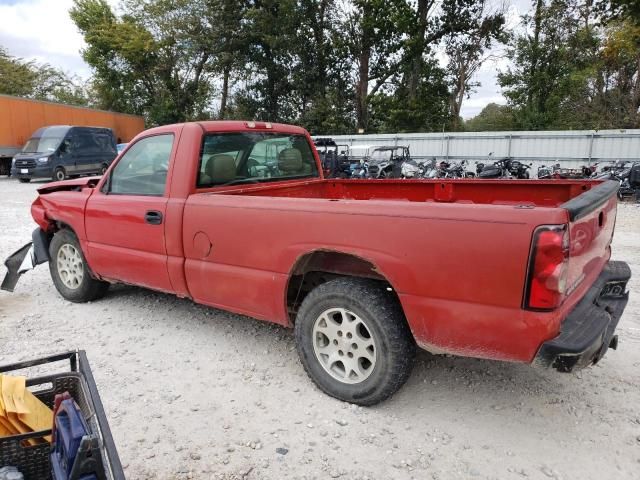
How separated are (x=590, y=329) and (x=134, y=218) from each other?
10.9 feet

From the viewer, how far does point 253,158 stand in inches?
167

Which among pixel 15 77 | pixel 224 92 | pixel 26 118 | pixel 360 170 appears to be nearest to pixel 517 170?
pixel 360 170

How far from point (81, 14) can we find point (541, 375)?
4283cm

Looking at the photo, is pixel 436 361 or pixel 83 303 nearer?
pixel 436 361

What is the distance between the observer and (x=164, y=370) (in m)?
3.54

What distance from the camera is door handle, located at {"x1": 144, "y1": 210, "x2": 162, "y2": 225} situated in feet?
12.3

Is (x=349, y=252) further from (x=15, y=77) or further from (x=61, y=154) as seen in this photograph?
(x=15, y=77)

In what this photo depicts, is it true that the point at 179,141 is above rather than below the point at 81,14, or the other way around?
below

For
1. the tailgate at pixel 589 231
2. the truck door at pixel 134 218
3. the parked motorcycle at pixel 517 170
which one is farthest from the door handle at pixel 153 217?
the parked motorcycle at pixel 517 170

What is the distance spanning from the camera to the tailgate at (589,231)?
2.36m

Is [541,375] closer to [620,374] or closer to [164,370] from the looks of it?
[620,374]

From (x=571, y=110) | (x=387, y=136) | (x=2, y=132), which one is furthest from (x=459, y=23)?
(x=2, y=132)

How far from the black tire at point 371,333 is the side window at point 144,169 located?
167 cm

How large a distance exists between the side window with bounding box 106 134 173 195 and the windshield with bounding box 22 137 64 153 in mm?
17590
